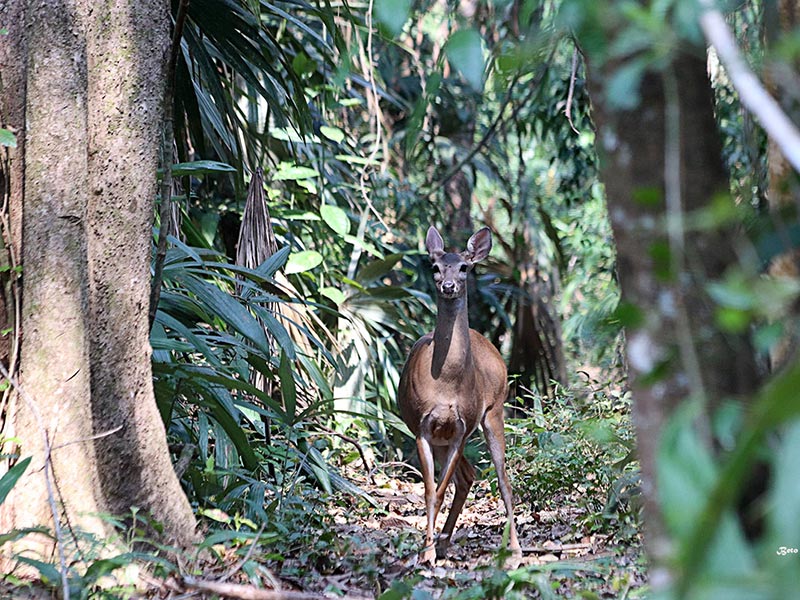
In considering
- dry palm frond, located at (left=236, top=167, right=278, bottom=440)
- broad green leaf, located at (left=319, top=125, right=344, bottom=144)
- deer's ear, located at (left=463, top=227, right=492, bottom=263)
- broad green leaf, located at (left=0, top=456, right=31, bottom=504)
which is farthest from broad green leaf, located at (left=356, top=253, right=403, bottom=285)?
broad green leaf, located at (left=0, top=456, right=31, bottom=504)

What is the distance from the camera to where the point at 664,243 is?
1.79 metres

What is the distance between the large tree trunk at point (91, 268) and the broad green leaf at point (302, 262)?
14.2 ft

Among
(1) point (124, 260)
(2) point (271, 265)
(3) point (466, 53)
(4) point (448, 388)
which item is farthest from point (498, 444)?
(3) point (466, 53)

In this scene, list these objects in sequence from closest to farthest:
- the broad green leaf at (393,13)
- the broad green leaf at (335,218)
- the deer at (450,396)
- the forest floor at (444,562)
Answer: the broad green leaf at (393,13), the forest floor at (444,562), the deer at (450,396), the broad green leaf at (335,218)

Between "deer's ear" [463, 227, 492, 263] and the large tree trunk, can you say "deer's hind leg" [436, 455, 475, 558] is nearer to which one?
"deer's ear" [463, 227, 492, 263]

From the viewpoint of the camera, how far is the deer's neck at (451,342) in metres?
6.74

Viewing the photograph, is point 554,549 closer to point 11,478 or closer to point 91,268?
point 91,268

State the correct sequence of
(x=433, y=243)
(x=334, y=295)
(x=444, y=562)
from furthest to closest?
(x=334, y=295)
(x=433, y=243)
(x=444, y=562)

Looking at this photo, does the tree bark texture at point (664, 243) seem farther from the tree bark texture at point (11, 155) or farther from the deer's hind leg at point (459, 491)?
the deer's hind leg at point (459, 491)

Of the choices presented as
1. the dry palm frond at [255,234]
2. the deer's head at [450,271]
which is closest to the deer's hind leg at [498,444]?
the deer's head at [450,271]

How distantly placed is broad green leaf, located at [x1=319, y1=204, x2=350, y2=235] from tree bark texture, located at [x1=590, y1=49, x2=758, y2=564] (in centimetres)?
743

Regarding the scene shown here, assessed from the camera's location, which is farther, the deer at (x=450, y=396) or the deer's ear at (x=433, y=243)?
the deer's ear at (x=433, y=243)

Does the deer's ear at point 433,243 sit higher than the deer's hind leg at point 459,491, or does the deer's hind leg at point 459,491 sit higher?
the deer's ear at point 433,243

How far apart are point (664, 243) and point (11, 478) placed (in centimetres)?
246
